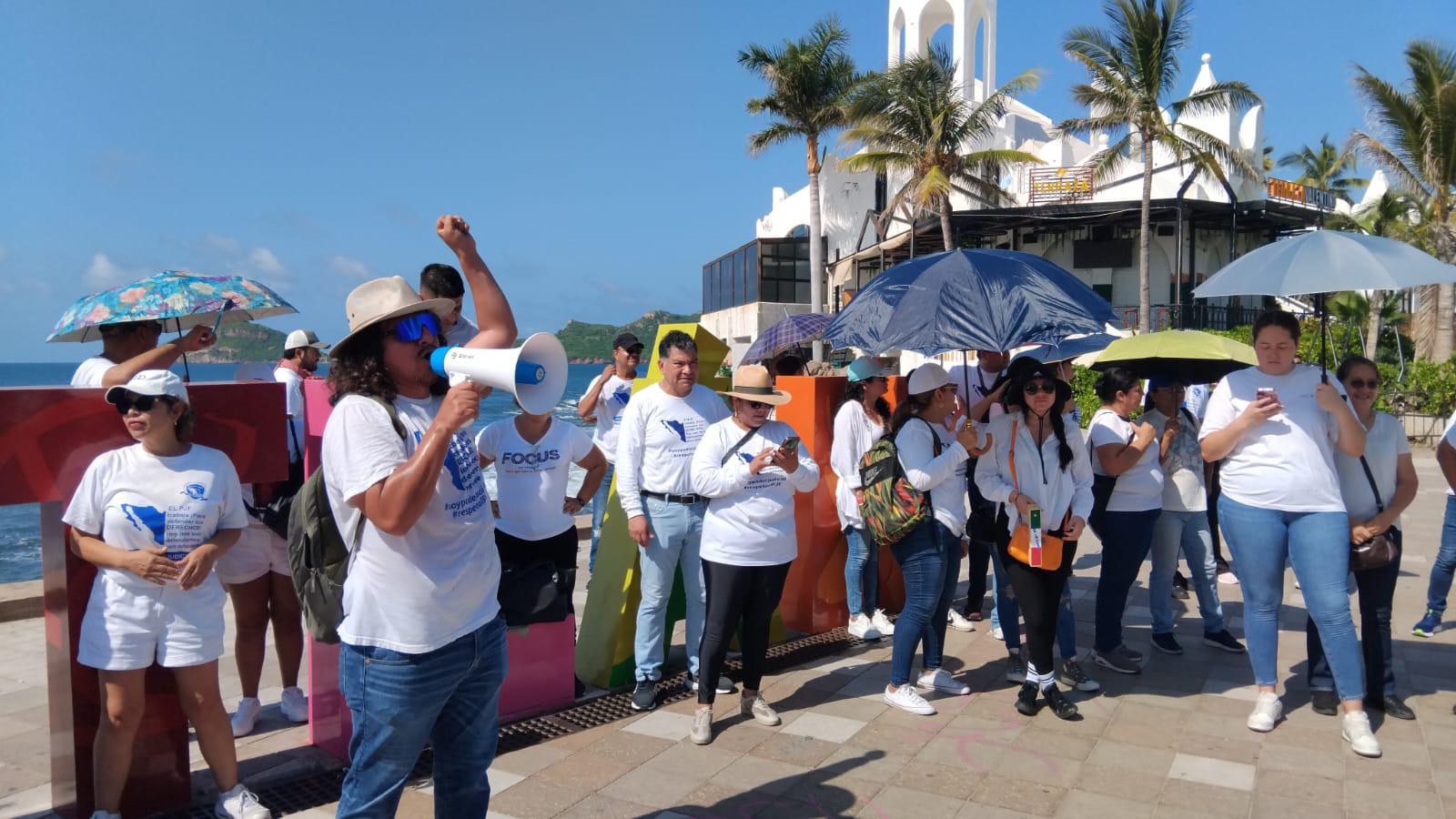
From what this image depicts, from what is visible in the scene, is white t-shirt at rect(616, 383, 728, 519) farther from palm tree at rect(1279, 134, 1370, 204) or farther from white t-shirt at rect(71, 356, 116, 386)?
palm tree at rect(1279, 134, 1370, 204)

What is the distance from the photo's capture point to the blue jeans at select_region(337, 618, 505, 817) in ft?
7.93

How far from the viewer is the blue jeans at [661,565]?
5016 millimetres

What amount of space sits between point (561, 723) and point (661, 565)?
97 centimetres

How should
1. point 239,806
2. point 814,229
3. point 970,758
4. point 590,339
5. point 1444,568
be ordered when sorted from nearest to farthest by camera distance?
1. point 239,806
2. point 970,758
3. point 1444,568
4. point 814,229
5. point 590,339

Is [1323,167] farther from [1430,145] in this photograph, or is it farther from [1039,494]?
[1039,494]

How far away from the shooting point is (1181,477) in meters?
5.75

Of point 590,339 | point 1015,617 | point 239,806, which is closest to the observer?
point 239,806

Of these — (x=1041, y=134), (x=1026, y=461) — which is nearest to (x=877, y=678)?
(x=1026, y=461)

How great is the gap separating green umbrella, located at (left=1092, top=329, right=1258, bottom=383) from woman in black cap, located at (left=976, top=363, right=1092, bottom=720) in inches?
51.9

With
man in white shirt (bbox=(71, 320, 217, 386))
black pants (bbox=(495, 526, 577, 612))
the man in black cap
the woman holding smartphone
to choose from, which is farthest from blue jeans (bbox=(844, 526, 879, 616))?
man in white shirt (bbox=(71, 320, 217, 386))

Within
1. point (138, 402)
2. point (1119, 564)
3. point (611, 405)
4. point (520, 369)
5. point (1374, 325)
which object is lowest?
point (1119, 564)

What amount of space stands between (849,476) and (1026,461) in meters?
1.40

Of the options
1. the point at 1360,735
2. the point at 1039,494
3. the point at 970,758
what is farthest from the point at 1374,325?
the point at 970,758

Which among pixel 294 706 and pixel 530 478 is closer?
pixel 530 478
